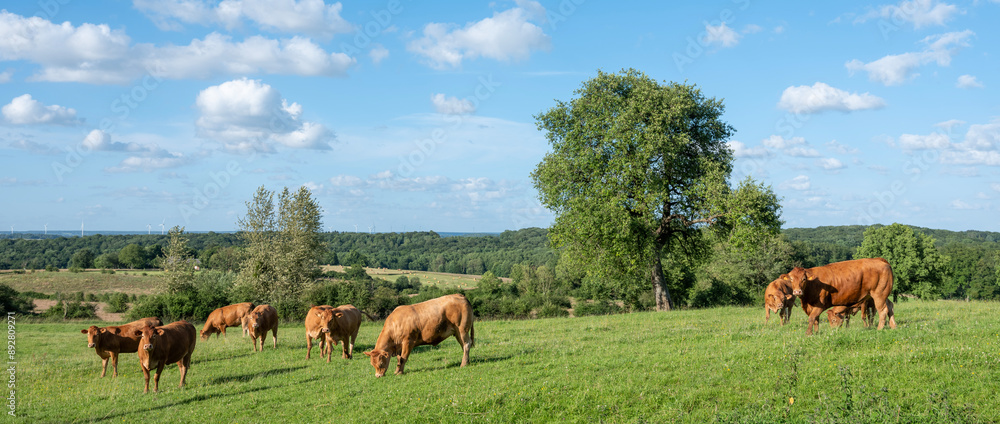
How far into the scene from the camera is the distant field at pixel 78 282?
259 feet

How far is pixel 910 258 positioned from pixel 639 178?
4116 cm

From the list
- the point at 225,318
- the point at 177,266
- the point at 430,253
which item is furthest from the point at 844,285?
the point at 430,253

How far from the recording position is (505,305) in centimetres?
5334

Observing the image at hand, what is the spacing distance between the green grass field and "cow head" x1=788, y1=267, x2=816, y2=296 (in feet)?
3.96

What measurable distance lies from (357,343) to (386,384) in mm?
10234

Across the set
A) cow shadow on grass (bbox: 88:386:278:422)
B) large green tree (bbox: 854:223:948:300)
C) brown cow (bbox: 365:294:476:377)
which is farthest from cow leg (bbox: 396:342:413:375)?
large green tree (bbox: 854:223:948:300)

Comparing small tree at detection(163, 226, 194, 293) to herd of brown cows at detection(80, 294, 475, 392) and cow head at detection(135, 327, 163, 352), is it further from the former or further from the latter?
cow head at detection(135, 327, 163, 352)

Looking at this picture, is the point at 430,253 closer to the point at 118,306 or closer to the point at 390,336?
the point at 118,306

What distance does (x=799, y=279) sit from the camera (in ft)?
49.2

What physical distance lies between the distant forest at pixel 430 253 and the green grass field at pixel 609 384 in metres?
48.8

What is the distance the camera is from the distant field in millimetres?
78875

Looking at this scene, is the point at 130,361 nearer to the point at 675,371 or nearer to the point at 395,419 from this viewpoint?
the point at 395,419

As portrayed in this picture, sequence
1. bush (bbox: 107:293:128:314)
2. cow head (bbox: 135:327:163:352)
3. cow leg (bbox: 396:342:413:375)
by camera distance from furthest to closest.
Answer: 1. bush (bbox: 107:293:128:314)
2. cow leg (bbox: 396:342:413:375)
3. cow head (bbox: 135:327:163:352)

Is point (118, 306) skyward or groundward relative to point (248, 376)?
groundward
